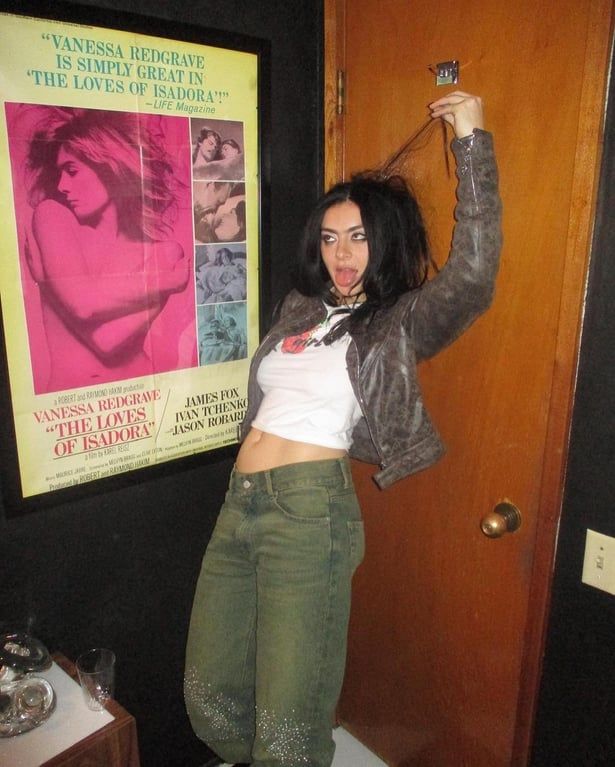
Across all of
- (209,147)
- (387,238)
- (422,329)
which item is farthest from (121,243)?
(422,329)

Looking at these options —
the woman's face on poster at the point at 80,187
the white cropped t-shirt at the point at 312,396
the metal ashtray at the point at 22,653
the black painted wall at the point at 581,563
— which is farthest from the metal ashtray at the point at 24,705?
the black painted wall at the point at 581,563

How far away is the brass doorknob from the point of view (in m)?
1.46

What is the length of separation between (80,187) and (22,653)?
103 cm

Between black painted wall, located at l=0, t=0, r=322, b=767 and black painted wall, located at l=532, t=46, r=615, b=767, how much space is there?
2.75 ft

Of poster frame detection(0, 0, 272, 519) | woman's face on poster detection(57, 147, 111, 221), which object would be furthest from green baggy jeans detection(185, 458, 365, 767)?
woman's face on poster detection(57, 147, 111, 221)

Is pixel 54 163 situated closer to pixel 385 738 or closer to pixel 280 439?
pixel 280 439

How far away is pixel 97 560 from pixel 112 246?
766 millimetres

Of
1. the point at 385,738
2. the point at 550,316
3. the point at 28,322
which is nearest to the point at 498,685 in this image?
the point at 385,738

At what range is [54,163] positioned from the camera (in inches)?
52.2

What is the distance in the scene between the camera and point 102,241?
142cm

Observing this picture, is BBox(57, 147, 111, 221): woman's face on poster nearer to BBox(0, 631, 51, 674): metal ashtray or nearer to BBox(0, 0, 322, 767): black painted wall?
BBox(0, 0, 322, 767): black painted wall

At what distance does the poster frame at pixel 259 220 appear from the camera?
130 centimetres

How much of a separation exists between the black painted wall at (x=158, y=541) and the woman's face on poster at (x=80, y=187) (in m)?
0.34

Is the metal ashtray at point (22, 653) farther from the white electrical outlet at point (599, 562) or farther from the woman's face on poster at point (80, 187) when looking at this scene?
the white electrical outlet at point (599, 562)
